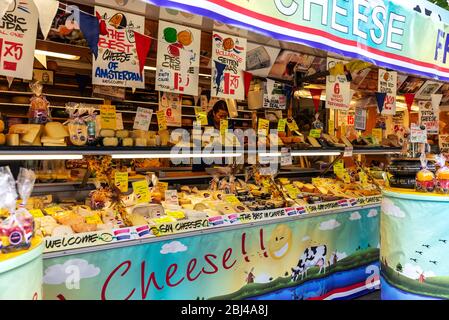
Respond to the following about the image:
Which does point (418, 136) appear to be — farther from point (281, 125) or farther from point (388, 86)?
point (388, 86)

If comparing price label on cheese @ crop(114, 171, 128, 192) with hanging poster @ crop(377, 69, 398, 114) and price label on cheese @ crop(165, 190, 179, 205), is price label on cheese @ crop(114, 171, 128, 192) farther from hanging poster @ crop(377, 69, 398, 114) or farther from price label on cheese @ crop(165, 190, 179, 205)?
hanging poster @ crop(377, 69, 398, 114)

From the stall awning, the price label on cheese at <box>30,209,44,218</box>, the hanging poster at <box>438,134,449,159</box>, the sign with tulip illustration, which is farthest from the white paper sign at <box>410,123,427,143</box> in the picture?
the hanging poster at <box>438,134,449,159</box>

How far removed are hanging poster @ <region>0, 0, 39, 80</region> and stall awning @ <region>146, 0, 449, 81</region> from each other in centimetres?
172

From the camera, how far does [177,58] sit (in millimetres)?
3703

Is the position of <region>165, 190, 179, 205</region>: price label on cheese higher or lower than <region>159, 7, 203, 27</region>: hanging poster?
lower

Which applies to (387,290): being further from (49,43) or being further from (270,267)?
(49,43)

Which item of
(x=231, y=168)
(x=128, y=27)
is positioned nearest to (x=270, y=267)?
(x=231, y=168)

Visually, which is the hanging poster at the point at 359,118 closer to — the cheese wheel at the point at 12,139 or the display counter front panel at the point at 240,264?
the display counter front panel at the point at 240,264

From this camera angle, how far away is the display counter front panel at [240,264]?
2838mm

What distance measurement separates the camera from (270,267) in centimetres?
381

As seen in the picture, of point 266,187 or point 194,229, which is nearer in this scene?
point 194,229

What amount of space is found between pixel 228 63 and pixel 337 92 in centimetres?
189

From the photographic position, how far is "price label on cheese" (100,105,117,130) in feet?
11.8

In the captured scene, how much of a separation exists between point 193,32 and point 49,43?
2636 millimetres
